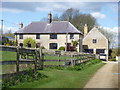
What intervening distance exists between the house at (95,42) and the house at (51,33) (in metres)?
2.04

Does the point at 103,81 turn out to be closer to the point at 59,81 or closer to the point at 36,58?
the point at 59,81

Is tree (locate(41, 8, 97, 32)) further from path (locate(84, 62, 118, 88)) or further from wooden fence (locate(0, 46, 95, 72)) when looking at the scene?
path (locate(84, 62, 118, 88))

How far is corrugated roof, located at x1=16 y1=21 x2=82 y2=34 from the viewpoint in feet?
197

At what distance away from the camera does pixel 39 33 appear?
61.1 m

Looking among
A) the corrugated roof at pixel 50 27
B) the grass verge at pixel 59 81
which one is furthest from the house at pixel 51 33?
the grass verge at pixel 59 81

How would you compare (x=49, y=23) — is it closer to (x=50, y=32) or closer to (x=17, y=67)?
(x=50, y=32)

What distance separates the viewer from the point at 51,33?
198 ft

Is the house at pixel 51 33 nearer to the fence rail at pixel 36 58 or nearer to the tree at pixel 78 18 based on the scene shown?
the tree at pixel 78 18

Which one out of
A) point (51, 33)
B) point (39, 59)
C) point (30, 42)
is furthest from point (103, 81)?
point (51, 33)

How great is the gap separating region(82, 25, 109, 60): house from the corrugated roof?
4.48 meters

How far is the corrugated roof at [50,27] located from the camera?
59.9 meters

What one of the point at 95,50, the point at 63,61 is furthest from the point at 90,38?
the point at 63,61

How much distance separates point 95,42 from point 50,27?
37.1 feet

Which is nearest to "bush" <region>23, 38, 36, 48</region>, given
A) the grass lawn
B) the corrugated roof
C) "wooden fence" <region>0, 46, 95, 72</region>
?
the corrugated roof
